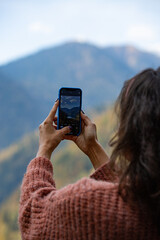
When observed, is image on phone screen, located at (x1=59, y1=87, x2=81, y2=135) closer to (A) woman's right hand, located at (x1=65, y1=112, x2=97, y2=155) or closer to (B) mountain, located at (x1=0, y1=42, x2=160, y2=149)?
(A) woman's right hand, located at (x1=65, y1=112, x2=97, y2=155)

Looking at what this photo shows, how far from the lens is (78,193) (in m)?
0.64

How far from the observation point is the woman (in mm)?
607

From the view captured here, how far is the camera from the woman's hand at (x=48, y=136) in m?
0.80

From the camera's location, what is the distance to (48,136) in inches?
32.6

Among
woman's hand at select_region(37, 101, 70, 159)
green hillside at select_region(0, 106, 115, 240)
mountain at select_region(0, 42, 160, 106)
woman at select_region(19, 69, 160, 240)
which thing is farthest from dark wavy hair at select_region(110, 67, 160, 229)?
mountain at select_region(0, 42, 160, 106)

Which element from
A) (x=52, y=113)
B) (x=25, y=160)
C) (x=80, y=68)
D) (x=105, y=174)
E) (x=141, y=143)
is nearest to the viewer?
(x=141, y=143)

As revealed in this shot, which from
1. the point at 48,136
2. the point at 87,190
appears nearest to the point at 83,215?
the point at 87,190

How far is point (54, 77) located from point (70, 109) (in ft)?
414

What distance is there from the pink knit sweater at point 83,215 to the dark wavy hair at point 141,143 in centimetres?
2

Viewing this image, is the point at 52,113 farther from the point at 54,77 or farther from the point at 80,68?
the point at 80,68

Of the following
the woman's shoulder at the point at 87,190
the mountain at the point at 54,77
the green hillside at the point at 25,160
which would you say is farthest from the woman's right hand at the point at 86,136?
the mountain at the point at 54,77

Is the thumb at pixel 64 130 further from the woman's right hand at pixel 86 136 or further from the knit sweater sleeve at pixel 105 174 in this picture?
the knit sweater sleeve at pixel 105 174

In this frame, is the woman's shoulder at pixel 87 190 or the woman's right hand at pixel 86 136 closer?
the woman's shoulder at pixel 87 190

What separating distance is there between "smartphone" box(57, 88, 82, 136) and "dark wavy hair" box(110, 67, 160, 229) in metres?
0.26
